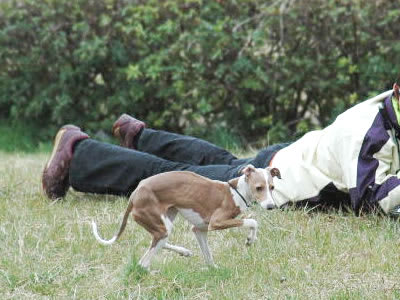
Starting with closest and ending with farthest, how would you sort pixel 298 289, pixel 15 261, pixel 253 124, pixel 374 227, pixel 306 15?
pixel 298 289 → pixel 15 261 → pixel 374 227 → pixel 306 15 → pixel 253 124

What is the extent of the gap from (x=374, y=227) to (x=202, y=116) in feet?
14.0

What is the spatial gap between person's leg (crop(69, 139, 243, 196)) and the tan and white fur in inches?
55.2

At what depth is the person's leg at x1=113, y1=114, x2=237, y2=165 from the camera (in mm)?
5551

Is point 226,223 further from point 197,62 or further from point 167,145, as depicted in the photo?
point 197,62

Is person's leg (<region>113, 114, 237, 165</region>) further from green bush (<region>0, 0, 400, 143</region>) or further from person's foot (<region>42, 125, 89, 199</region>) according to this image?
green bush (<region>0, 0, 400, 143</region>)

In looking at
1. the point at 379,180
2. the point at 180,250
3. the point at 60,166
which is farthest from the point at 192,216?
the point at 60,166

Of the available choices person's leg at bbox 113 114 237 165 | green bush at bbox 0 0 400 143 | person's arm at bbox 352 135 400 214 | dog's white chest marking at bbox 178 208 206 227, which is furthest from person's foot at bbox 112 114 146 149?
green bush at bbox 0 0 400 143

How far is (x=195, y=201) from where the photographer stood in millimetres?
3588

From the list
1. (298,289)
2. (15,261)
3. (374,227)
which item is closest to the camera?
(298,289)

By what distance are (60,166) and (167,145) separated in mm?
799

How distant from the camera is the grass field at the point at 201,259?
356 centimetres

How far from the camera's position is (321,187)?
15.5 feet

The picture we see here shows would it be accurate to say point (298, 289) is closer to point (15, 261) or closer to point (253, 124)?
point (15, 261)

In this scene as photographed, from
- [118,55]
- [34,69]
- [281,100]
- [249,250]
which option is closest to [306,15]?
[281,100]
